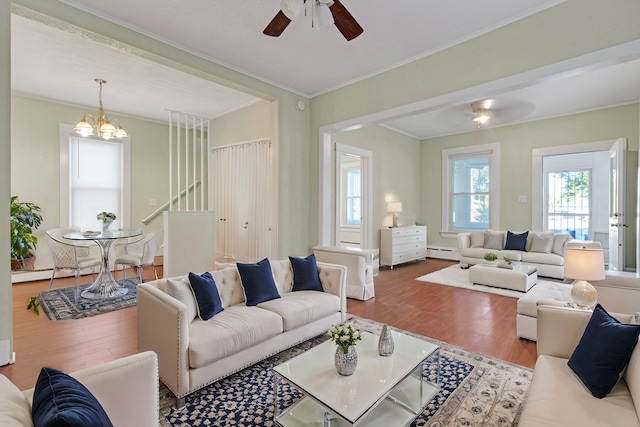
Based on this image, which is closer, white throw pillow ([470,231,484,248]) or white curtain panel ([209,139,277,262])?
white curtain panel ([209,139,277,262])

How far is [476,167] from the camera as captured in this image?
24.8 feet

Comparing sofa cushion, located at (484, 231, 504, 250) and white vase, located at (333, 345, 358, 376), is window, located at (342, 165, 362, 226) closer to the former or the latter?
sofa cushion, located at (484, 231, 504, 250)

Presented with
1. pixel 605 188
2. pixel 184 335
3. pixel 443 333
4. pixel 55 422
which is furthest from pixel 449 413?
pixel 605 188

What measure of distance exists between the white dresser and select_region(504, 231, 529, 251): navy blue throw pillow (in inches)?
69.9

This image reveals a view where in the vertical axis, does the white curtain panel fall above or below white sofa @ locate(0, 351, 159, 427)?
above

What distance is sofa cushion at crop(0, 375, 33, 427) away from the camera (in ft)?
2.95

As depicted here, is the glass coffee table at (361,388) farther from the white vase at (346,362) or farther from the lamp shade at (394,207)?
the lamp shade at (394,207)

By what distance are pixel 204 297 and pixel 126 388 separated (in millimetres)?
1225

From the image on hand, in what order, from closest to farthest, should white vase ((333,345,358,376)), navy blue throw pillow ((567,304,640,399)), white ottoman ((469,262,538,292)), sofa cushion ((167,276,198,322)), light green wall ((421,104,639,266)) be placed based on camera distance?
1. navy blue throw pillow ((567,304,640,399))
2. white vase ((333,345,358,376))
3. sofa cushion ((167,276,198,322))
4. white ottoman ((469,262,538,292))
5. light green wall ((421,104,639,266))

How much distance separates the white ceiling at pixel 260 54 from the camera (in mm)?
2953

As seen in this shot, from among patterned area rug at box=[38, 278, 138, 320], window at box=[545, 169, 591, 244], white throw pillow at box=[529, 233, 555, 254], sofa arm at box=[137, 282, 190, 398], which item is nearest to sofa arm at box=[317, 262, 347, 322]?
sofa arm at box=[137, 282, 190, 398]

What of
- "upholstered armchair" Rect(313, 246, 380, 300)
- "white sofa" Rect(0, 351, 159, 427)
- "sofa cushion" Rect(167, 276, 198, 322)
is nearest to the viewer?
"white sofa" Rect(0, 351, 159, 427)

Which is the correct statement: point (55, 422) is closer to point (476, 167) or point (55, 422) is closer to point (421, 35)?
point (421, 35)

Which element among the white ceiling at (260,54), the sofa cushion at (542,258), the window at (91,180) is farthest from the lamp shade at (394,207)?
the window at (91,180)
